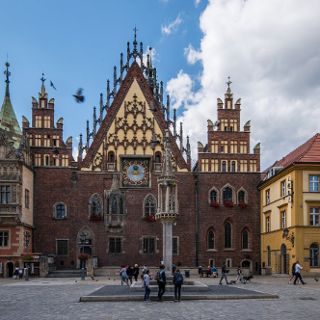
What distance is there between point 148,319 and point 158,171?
141ft

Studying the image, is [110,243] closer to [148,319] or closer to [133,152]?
[133,152]

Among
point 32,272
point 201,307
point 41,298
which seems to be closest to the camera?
point 201,307

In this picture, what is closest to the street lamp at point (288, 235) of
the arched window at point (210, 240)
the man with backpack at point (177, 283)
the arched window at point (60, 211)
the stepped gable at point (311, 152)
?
the stepped gable at point (311, 152)

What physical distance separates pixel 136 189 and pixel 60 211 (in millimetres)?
8236

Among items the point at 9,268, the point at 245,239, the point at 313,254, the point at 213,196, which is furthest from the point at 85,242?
the point at 313,254

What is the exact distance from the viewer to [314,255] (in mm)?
51938

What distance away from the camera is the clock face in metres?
64.5

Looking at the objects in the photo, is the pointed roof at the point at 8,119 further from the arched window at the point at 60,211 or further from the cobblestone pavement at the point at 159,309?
the cobblestone pavement at the point at 159,309

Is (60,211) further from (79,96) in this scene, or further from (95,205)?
(79,96)

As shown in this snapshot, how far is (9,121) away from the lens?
2454 inches

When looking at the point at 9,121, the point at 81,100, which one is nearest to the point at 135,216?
the point at 9,121

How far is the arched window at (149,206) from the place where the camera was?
64000mm

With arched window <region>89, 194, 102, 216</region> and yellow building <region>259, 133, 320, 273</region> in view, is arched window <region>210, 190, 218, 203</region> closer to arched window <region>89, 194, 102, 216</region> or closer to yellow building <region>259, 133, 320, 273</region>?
yellow building <region>259, 133, 320, 273</region>

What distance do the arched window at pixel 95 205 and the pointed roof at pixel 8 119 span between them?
9682 millimetres
